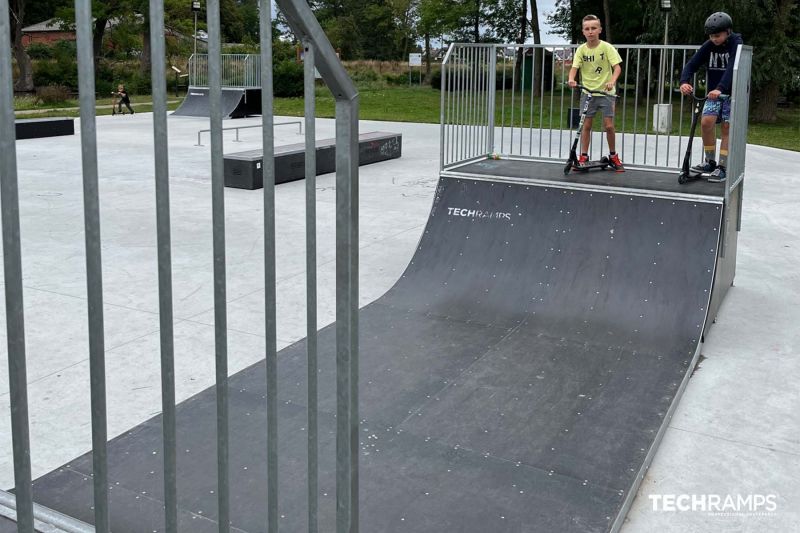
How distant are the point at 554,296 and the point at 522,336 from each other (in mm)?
696

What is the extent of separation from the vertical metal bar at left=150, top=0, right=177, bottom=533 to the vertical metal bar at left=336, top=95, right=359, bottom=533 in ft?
1.43

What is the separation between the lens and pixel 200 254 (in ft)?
28.9

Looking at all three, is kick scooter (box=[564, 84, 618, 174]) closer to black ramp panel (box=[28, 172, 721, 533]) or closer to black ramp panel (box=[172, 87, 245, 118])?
black ramp panel (box=[28, 172, 721, 533])

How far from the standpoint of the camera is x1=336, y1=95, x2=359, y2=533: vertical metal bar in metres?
2.01

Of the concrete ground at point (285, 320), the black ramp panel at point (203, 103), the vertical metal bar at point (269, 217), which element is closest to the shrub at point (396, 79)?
the black ramp panel at point (203, 103)

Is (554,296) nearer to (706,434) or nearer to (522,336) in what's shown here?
(522,336)

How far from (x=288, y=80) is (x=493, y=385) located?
39.6 m

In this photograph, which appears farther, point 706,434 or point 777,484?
point 706,434

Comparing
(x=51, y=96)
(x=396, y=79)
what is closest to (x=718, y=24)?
(x=51, y=96)

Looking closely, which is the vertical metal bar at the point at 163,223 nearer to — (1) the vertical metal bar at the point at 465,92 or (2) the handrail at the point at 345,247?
(2) the handrail at the point at 345,247

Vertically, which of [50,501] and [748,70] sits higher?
[748,70]

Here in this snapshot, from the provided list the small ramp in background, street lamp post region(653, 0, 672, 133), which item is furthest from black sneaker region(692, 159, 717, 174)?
the small ramp in background

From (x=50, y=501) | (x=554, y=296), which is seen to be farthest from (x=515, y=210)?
(x=50, y=501)

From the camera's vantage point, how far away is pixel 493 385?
5262 mm
